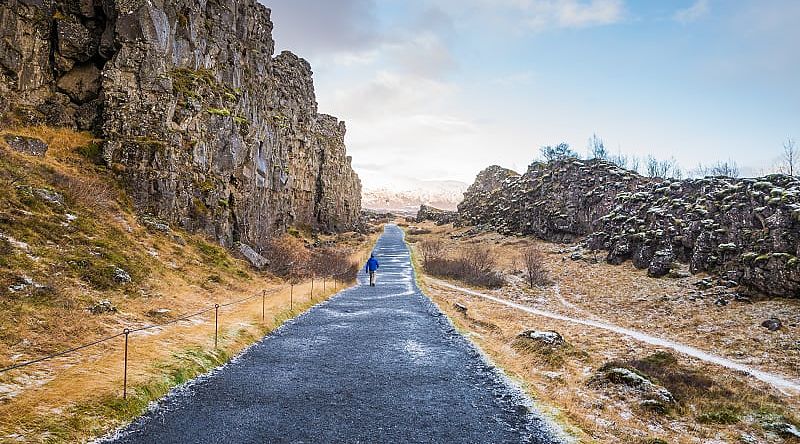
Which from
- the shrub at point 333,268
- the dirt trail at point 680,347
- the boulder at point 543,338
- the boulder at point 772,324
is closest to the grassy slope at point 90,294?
the shrub at point 333,268

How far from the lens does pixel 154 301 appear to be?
57.3ft

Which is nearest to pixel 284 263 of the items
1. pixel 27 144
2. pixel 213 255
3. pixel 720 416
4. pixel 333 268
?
pixel 333 268

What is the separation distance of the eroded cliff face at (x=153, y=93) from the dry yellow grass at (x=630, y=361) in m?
17.2

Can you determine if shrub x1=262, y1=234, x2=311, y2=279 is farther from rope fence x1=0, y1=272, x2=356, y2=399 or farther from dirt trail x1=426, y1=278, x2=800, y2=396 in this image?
dirt trail x1=426, y1=278, x2=800, y2=396

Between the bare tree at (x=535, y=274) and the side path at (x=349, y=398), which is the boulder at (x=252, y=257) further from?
the bare tree at (x=535, y=274)

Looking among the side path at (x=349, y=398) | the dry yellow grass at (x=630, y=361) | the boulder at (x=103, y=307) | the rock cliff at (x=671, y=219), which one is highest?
the rock cliff at (x=671, y=219)

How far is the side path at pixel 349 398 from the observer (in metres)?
8.61

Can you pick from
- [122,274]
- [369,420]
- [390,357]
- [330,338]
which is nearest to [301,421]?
[369,420]

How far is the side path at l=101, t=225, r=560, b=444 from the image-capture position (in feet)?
28.2

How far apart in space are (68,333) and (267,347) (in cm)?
554

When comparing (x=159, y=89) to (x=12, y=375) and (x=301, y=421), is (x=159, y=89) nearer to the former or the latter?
(x=12, y=375)

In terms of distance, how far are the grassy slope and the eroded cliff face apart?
1678 millimetres

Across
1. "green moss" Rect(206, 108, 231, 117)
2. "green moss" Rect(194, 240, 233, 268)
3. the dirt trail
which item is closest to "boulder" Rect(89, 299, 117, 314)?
"green moss" Rect(194, 240, 233, 268)

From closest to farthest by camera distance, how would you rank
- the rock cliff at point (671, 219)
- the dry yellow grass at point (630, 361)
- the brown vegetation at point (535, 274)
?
the dry yellow grass at point (630, 361) → the rock cliff at point (671, 219) → the brown vegetation at point (535, 274)
